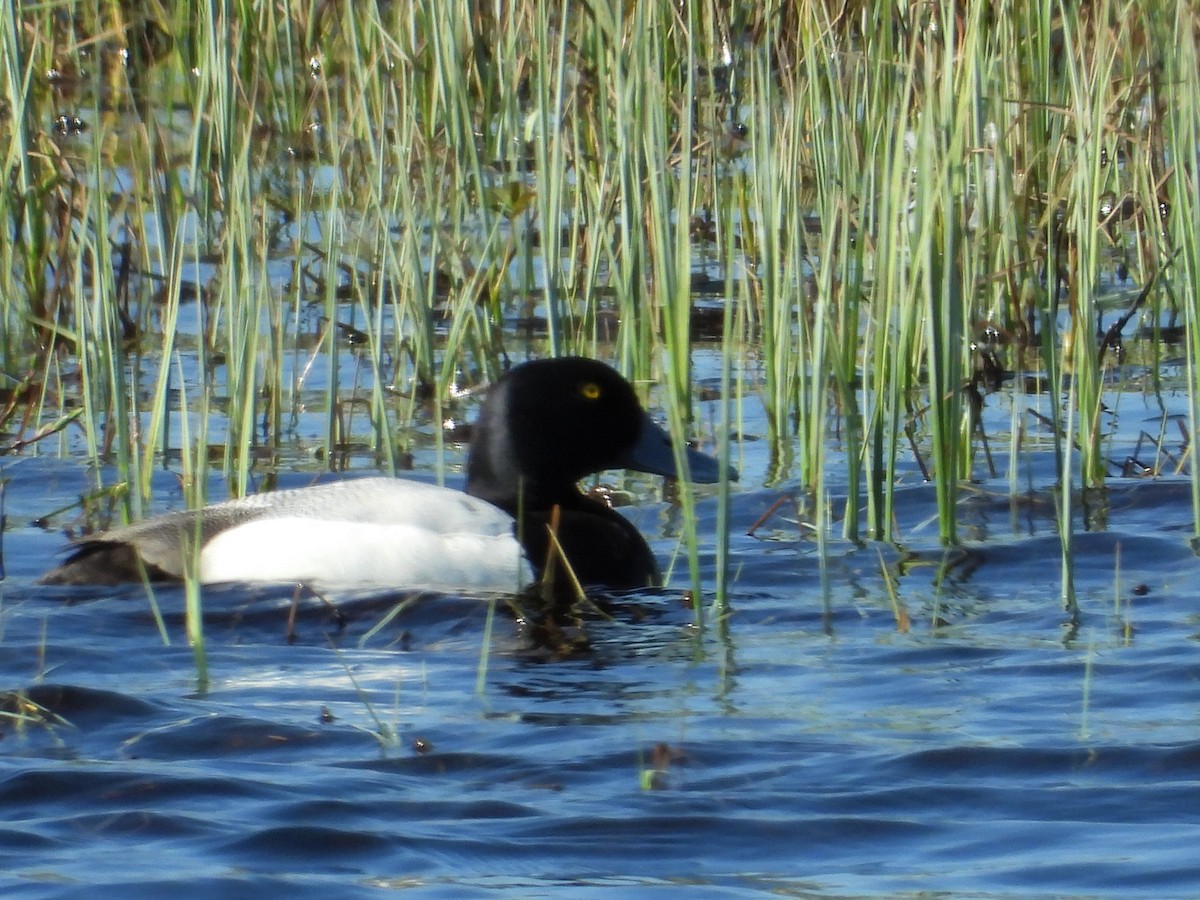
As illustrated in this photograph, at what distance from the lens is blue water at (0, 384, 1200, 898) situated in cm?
322

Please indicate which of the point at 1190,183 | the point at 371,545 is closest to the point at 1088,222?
the point at 1190,183

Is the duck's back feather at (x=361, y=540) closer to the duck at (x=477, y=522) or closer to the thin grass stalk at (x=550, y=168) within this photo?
the duck at (x=477, y=522)

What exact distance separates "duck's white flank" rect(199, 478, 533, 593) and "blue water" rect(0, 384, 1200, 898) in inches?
5.8

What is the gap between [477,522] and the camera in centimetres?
545

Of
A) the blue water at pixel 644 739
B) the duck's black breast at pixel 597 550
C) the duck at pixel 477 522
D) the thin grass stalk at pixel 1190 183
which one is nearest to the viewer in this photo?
the blue water at pixel 644 739

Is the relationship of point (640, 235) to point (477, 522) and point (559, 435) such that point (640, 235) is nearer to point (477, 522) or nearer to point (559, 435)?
point (559, 435)

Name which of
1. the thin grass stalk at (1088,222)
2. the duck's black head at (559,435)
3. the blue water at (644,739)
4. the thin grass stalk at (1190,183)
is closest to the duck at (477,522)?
the duck's black head at (559,435)

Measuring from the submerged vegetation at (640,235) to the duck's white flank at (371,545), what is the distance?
21 centimetres

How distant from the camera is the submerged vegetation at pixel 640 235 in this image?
491cm

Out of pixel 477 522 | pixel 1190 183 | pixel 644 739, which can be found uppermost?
pixel 1190 183

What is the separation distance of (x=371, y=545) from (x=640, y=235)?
1119mm

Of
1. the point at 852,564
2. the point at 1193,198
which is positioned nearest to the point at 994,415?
the point at 852,564

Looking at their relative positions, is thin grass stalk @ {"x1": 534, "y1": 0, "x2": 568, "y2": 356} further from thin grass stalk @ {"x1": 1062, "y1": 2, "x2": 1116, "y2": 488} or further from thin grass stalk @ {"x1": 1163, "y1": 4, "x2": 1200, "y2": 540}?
thin grass stalk @ {"x1": 1163, "y1": 4, "x2": 1200, "y2": 540}

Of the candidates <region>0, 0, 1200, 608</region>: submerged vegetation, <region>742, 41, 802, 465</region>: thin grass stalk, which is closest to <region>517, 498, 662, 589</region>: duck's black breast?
<region>0, 0, 1200, 608</region>: submerged vegetation
